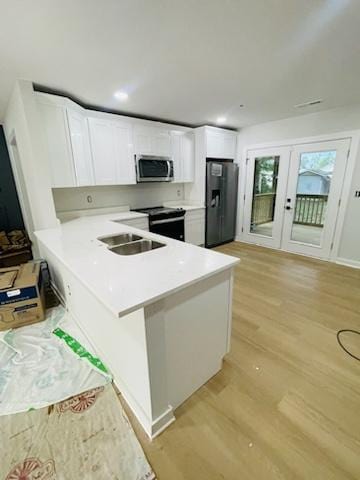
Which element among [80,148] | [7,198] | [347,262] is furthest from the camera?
[7,198]

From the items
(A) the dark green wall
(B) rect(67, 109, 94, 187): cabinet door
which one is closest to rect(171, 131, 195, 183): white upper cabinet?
(B) rect(67, 109, 94, 187): cabinet door

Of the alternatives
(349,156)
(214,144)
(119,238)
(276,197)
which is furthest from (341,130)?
(119,238)

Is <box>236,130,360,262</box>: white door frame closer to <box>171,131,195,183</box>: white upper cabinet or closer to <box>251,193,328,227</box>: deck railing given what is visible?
<box>251,193,328,227</box>: deck railing

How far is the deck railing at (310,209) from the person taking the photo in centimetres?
371

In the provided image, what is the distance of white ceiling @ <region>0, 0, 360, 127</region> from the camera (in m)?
1.32

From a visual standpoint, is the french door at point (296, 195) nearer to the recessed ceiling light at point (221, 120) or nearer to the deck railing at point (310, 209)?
the deck railing at point (310, 209)

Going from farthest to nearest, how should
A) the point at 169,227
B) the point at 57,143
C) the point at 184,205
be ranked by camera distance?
the point at 184,205 → the point at 169,227 → the point at 57,143

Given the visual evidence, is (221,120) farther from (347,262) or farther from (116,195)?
(347,262)

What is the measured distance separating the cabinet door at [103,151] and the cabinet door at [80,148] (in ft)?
0.27

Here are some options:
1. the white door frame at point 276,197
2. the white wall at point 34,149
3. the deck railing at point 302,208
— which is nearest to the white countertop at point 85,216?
the white wall at point 34,149

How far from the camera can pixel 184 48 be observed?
1.71 metres

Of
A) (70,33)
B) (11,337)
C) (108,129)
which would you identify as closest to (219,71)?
(70,33)

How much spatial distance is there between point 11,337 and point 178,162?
11.5 ft

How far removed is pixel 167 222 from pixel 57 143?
187 cm
